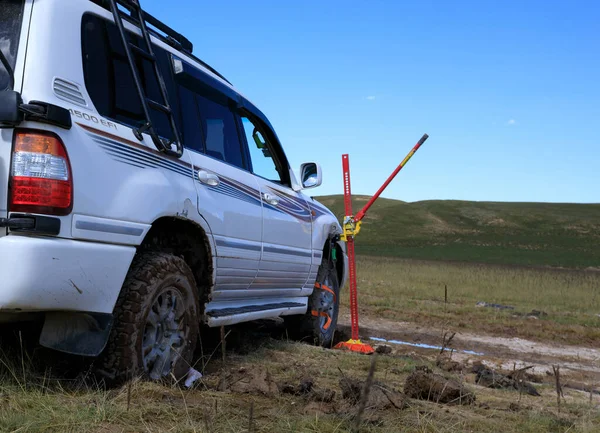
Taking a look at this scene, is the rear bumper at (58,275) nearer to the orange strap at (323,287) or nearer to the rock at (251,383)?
the rock at (251,383)

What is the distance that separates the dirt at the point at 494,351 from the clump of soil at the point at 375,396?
228 cm

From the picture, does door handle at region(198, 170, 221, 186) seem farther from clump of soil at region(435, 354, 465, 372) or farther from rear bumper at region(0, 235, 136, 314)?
clump of soil at region(435, 354, 465, 372)

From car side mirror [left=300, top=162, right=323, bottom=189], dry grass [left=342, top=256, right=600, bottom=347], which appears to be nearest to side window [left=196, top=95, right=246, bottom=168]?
car side mirror [left=300, top=162, right=323, bottom=189]

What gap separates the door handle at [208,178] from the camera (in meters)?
4.04

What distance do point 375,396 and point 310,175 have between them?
322 cm

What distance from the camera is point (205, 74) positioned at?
470 centimetres

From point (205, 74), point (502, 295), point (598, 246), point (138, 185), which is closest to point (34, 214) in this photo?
point (138, 185)

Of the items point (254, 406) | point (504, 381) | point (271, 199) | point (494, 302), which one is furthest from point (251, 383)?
point (494, 302)

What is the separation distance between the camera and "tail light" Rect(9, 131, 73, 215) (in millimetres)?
2793

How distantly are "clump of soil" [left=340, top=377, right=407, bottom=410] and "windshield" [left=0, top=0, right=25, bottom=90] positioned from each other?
244 centimetres

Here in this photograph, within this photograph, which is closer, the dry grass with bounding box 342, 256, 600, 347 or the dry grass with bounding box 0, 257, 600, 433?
the dry grass with bounding box 0, 257, 600, 433

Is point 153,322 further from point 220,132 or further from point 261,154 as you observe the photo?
point 261,154

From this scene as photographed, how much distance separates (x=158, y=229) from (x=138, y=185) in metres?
0.58

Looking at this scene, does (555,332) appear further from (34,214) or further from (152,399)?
(34,214)
